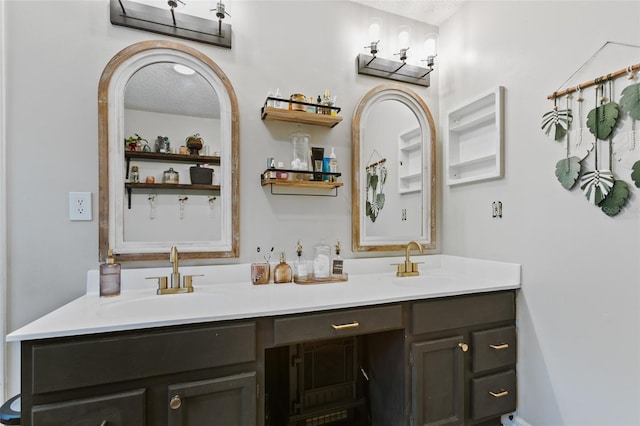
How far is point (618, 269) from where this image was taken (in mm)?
1222

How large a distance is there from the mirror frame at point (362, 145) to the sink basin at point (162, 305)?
36.2 inches

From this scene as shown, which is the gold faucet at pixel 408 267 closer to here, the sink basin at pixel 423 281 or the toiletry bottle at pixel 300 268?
the sink basin at pixel 423 281


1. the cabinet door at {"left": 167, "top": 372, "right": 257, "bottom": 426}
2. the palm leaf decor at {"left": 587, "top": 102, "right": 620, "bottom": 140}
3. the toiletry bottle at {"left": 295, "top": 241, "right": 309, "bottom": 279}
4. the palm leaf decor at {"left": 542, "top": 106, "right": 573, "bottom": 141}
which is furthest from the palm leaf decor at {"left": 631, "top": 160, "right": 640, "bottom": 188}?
the cabinet door at {"left": 167, "top": 372, "right": 257, "bottom": 426}

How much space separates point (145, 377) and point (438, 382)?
1225mm

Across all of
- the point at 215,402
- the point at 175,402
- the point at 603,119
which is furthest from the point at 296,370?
the point at 603,119

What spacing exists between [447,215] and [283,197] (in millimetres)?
1134

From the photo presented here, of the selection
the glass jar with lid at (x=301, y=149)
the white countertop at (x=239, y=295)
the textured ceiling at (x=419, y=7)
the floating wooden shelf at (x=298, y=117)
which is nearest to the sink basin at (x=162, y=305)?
the white countertop at (x=239, y=295)


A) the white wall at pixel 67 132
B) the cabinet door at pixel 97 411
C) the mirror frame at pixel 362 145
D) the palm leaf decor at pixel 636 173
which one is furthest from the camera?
the mirror frame at pixel 362 145

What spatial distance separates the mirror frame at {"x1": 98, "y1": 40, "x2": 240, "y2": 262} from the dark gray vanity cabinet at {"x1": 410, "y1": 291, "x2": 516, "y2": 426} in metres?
1.04

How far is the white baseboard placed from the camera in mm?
1567

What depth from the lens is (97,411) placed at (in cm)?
98

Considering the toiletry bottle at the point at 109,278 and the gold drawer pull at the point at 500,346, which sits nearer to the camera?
the toiletry bottle at the point at 109,278

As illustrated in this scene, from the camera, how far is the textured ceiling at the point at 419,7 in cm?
194

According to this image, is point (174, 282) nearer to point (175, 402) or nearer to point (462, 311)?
point (175, 402)
